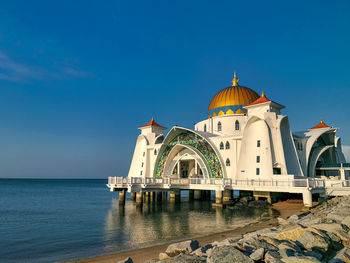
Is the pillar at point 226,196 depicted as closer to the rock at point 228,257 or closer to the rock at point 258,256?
the rock at point 258,256

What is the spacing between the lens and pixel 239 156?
27000mm

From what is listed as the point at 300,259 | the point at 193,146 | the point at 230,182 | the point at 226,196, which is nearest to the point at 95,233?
the point at 230,182

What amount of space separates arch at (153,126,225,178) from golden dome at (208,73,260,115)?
5.64 metres

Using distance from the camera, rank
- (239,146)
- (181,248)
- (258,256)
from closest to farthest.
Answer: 1. (258,256)
2. (181,248)
3. (239,146)

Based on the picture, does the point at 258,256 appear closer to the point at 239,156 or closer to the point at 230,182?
the point at 230,182

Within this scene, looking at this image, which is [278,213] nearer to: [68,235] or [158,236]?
[158,236]

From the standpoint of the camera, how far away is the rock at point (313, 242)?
723cm

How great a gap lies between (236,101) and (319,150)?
10.8m

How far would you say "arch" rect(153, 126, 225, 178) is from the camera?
28.9 m

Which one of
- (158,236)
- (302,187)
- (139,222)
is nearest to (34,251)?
(158,236)

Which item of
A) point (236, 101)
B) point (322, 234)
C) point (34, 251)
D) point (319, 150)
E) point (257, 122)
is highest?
point (236, 101)

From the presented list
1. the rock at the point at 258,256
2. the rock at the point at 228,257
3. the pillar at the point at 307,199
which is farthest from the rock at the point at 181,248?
the pillar at the point at 307,199

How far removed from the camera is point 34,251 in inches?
518

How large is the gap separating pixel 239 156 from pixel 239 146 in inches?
60.1
